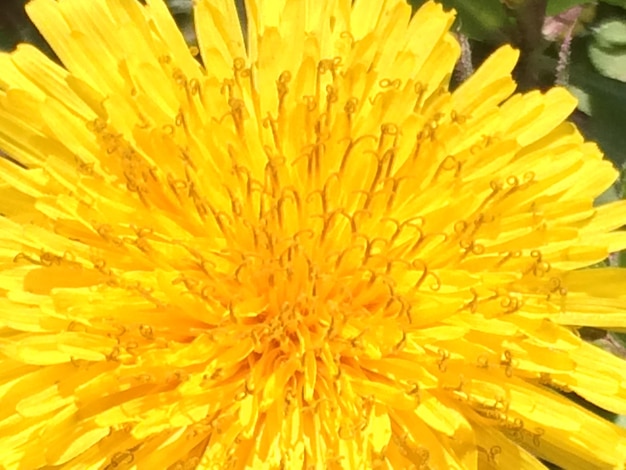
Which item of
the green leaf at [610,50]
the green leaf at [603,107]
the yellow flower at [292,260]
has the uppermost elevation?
the green leaf at [610,50]

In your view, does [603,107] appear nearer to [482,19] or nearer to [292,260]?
[482,19]

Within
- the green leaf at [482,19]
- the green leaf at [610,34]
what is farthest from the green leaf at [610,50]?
the green leaf at [482,19]

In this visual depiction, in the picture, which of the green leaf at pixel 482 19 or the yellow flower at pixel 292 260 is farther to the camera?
the green leaf at pixel 482 19

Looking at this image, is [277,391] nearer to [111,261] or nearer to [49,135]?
[111,261]

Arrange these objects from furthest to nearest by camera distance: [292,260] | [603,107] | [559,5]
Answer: [603,107] → [559,5] → [292,260]

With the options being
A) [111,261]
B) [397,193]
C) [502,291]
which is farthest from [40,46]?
[502,291]

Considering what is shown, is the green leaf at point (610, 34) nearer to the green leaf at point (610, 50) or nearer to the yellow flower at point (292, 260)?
the green leaf at point (610, 50)

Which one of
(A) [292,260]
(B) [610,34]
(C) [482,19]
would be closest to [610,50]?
(B) [610,34]

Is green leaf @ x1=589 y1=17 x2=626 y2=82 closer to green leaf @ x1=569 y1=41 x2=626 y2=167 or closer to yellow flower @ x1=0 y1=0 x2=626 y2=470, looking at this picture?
green leaf @ x1=569 y1=41 x2=626 y2=167
